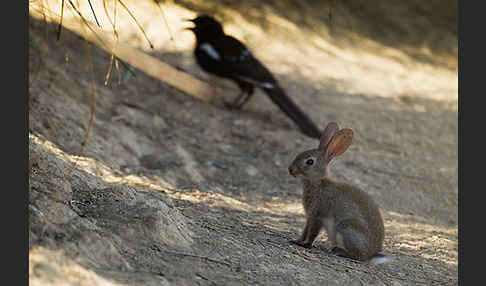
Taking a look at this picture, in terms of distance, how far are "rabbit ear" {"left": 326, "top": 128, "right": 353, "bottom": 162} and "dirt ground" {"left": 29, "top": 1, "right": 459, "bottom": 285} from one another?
0.71 meters

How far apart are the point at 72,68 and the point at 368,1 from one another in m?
7.52

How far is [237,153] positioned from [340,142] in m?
2.43

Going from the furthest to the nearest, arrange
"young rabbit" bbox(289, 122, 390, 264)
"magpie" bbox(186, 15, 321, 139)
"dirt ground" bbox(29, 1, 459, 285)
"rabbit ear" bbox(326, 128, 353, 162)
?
"magpie" bbox(186, 15, 321, 139)
"rabbit ear" bbox(326, 128, 353, 162)
"young rabbit" bbox(289, 122, 390, 264)
"dirt ground" bbox(29, 1, 459, 285)

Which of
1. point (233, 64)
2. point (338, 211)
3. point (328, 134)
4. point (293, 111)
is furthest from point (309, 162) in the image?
point (233, 64)

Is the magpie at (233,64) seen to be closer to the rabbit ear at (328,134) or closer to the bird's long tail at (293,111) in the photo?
the bird's long tail at (293,111)

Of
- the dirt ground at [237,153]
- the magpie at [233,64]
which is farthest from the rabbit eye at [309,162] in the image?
the magpie at [233,64]

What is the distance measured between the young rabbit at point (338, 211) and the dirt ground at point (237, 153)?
0.17 m

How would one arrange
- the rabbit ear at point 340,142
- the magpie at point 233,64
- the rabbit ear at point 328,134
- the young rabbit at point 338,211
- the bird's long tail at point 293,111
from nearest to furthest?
the young rabbit at point 338,211 < the rabbit ear at point 340,142 < the rabbit ear at point 328,134 < the bird's long tail at point 293,111 < the magpie at point 233,64

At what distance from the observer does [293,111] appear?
7.94 m

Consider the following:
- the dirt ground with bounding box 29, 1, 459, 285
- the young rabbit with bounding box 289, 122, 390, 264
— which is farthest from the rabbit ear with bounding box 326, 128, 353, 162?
the dirt ground with bounding box 29, 1, 459, 285

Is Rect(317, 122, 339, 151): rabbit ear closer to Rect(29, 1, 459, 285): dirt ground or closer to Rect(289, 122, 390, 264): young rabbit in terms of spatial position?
Rect(289, 122, 390, 264): young rabbit

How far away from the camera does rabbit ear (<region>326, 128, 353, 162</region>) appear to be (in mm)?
4648

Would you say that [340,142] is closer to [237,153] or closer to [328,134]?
[328,134]

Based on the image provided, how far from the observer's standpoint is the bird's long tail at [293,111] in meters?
7.70
